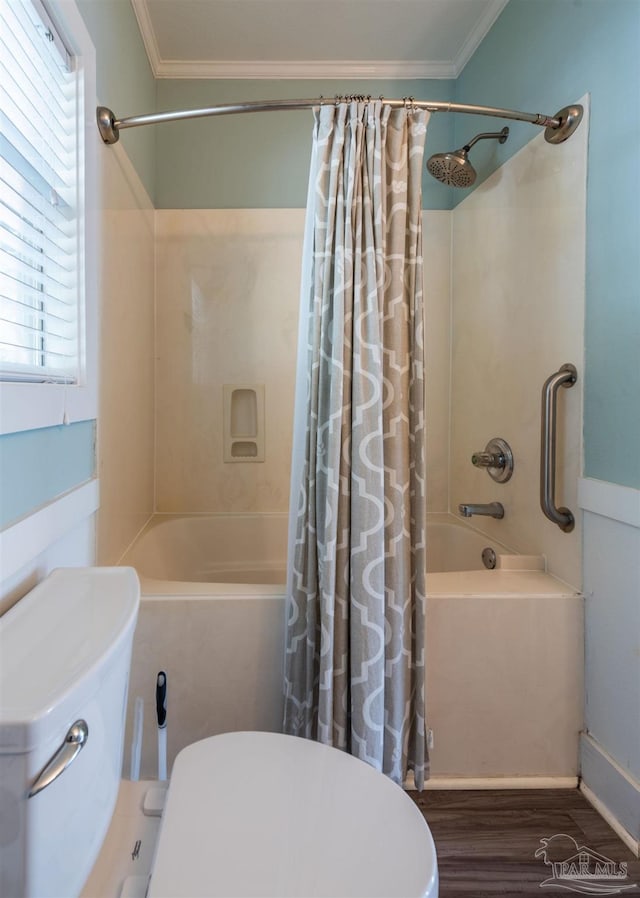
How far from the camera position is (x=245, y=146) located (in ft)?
7.38

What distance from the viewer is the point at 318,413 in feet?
4.25

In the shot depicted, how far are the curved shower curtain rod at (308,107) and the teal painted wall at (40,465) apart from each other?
837 millimetres

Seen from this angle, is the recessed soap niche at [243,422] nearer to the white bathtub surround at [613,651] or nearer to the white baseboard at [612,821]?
the white bathtub surround at [613,651]

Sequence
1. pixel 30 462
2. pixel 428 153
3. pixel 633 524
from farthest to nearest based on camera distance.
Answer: pixel 428 153 → pixel 633 524 → pixel 30 462

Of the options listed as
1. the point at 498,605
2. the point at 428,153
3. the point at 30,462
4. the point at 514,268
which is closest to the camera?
the point at 30,462

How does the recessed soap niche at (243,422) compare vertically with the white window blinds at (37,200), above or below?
below

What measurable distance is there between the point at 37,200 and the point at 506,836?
1.83 metres

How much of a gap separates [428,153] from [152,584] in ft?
7.27

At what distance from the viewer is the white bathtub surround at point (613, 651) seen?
3.99ft

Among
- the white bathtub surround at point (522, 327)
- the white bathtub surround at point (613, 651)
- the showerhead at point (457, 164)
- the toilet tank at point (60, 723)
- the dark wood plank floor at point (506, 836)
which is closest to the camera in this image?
the toilet tank at point (60, 723)

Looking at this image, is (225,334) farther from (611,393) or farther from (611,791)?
(611,791)

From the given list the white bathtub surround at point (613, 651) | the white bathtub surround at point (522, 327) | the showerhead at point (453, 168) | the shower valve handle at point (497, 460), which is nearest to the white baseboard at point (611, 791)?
the white bathtub surround at point (613, 651)

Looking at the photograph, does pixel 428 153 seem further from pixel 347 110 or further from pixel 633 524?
pixel 633 524

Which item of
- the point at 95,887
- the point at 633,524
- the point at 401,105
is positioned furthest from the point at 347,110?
the point at 95,887
